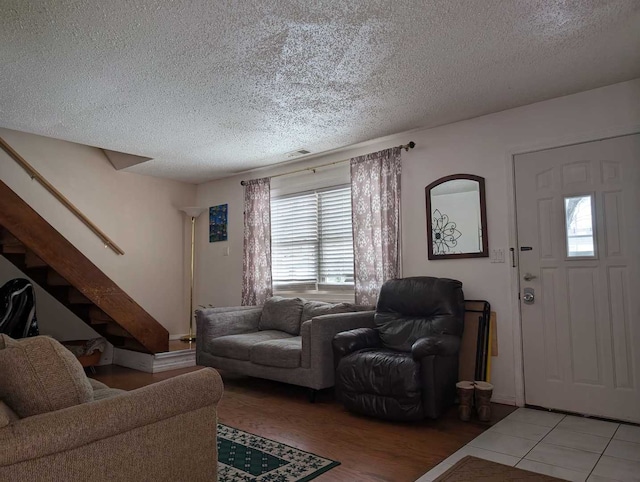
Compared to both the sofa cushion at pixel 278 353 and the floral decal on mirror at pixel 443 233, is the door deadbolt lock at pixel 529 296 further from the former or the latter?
the sofa cushion at pixel 278 353

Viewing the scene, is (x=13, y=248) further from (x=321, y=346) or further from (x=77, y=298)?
(x=321, y=346)

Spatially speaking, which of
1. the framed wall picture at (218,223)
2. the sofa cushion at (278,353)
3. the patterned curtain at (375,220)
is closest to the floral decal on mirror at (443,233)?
the patterned curtain at (375,220)

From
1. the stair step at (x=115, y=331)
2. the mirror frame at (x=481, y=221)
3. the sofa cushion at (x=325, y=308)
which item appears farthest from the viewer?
the stair step at (x=115, y=331)

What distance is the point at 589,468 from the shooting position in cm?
239

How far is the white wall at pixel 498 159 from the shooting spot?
329 centimetres

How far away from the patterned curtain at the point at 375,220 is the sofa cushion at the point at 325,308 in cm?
13

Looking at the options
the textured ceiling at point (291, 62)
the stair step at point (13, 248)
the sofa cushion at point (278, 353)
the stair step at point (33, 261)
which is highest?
the textured ceiling at point (291, 62)

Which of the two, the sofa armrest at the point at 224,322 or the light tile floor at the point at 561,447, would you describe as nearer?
the light tile floor at the point at 561,447

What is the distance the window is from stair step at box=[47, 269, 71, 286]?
2.29 meters

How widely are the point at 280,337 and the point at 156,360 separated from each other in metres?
1.64

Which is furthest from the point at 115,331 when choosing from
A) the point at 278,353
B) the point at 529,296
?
the point at 529,296

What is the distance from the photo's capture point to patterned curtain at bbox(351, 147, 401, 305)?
4.25m

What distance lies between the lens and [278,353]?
385 centimetres

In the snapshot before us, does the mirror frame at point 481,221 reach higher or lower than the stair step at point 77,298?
higher
